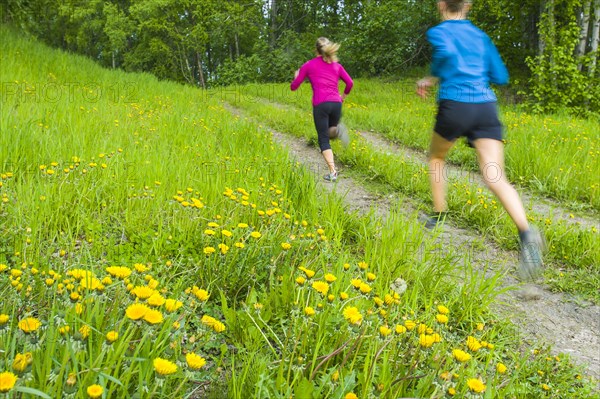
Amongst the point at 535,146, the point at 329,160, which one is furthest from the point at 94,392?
the point at 535,146

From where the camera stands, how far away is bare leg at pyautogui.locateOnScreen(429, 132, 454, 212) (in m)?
3.23

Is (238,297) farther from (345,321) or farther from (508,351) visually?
(508,351)

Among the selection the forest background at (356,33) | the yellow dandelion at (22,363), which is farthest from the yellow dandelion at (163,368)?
the forest background at (356,33)

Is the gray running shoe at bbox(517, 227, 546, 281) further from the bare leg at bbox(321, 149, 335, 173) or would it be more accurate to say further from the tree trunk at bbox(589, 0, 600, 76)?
the tree trunk at bbox(589, 0, 600, 76)

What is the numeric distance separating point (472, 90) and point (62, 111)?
4660mm

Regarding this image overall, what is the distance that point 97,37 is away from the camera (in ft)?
124

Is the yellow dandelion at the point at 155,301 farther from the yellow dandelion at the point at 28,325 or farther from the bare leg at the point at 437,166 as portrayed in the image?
the bare leg at the point at 437,166

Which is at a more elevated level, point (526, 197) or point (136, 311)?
point (136, 311)

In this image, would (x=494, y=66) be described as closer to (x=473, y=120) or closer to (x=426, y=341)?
(x=473, y=120)

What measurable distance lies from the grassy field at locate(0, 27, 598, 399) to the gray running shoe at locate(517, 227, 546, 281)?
0.31m

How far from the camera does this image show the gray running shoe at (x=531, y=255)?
266 centimetres

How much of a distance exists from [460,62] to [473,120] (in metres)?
0.43

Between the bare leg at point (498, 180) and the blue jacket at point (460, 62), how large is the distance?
→ 1.07 feet

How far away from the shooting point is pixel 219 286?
2066mm
